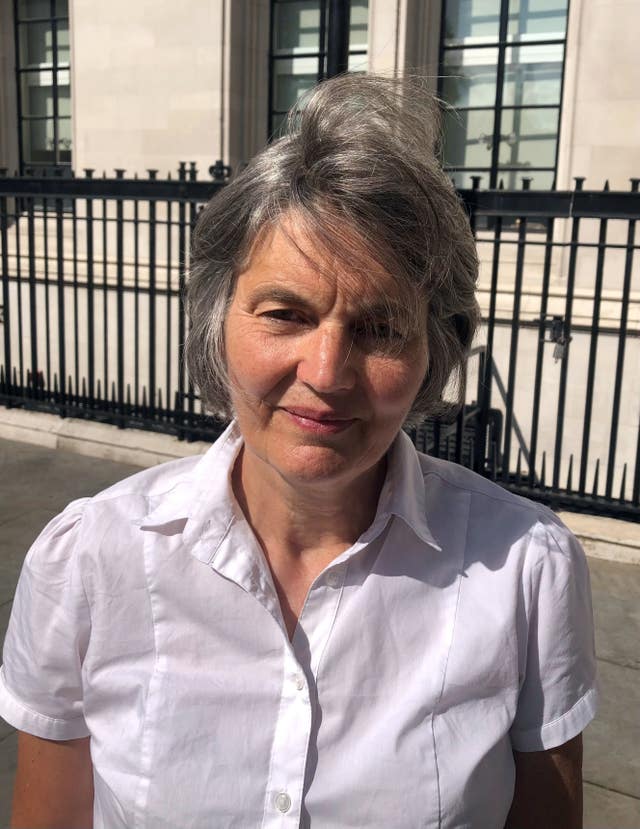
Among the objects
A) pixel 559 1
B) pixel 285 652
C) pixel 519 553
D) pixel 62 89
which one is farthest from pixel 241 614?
pixel 62 89

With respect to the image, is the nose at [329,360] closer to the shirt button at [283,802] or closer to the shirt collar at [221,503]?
the shirt collar at [221,503]

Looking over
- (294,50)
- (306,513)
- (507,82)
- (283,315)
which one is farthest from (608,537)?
(294,50)

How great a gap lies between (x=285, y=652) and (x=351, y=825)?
0.96 feet

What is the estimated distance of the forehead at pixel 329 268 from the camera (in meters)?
1.35

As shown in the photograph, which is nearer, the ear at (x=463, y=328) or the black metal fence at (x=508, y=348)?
the ear at (x=463, y=328)

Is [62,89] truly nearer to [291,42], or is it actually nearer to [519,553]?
[291,42]

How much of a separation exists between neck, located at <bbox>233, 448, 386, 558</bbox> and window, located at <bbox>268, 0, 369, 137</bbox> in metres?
8.66

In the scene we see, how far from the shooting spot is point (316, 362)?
137 cm

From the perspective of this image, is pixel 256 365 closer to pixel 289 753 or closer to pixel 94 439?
pixel 289 753

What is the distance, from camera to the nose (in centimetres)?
136

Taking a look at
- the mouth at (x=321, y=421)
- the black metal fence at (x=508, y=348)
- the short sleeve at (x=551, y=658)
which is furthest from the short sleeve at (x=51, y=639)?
the black metal fence at (x=508, y=348)

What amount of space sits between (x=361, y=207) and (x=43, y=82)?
11.8m

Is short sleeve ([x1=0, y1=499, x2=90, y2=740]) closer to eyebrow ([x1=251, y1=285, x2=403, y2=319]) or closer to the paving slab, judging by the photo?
eyebrow ([x1=251, y1=285, x2=403, y2=319])

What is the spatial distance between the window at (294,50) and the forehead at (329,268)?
28.5 feet
